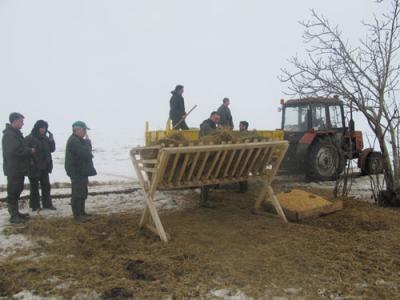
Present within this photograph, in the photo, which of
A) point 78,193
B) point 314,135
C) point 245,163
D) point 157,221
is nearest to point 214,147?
point 245,163

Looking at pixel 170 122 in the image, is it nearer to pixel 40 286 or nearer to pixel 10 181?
pixel 10 181

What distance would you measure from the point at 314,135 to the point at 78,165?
6449 mm

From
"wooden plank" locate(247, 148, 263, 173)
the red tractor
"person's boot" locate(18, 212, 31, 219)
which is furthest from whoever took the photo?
the red tractor

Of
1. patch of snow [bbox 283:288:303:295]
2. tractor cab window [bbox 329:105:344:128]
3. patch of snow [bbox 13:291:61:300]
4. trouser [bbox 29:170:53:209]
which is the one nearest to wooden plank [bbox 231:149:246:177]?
patch of snow [bbox 283:288:303:295]

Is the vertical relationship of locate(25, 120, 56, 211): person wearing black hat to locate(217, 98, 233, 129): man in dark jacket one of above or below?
below

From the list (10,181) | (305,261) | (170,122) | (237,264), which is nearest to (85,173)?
(10,181)

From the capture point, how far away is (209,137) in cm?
599

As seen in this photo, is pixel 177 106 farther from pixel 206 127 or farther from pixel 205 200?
pixel 205 200

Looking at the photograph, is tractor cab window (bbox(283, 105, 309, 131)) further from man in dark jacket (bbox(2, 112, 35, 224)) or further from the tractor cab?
man in dark jacket (bbox(2, 112, 35, 224))

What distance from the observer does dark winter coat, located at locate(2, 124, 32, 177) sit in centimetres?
680

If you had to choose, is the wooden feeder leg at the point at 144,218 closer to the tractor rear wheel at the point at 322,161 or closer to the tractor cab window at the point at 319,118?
the tractor rear wheel at the point at 322,161

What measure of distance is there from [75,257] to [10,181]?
251cm

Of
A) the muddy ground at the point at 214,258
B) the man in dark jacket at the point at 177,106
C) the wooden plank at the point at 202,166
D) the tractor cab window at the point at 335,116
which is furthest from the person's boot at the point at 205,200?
the tractor cab window at the point at 335,116

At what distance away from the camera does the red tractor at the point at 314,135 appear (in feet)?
36.1
